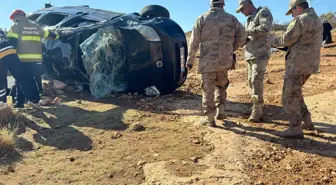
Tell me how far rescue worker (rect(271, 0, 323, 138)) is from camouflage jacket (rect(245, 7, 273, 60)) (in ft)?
1.30

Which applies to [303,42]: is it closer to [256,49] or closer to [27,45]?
[256,49]

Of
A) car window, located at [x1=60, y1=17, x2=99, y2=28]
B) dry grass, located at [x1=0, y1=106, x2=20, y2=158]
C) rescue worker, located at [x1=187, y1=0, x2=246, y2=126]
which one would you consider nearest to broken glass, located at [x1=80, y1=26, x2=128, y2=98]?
car window, located at [x1=60, y1=17, x2=99, y2=28]

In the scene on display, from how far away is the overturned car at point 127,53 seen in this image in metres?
6.50

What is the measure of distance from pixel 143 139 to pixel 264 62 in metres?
2.04

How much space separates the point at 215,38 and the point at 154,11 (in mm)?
3067

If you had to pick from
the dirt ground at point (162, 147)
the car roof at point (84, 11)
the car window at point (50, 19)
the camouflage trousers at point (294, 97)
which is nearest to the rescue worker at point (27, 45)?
the dirt ground at point (162, 147)

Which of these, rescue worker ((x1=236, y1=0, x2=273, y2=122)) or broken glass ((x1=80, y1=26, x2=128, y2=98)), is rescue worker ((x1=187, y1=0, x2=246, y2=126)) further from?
broken glass ((x1=80, y1=26, x2=128, y2=98))

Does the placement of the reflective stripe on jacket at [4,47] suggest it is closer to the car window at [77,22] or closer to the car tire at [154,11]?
the car window at [77,22]

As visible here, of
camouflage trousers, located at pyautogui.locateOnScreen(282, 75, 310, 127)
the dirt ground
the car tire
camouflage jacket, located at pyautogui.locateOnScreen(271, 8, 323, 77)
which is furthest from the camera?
the car tire

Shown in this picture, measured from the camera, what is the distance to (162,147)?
4.30 meters

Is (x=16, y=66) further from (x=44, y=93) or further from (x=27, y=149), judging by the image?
(x=27, y=149)

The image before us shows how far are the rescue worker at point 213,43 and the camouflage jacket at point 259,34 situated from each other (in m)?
0.22

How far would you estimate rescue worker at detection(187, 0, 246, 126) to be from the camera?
16.0 feet

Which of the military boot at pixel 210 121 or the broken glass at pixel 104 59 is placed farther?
the broken glass at pixel 104 59
